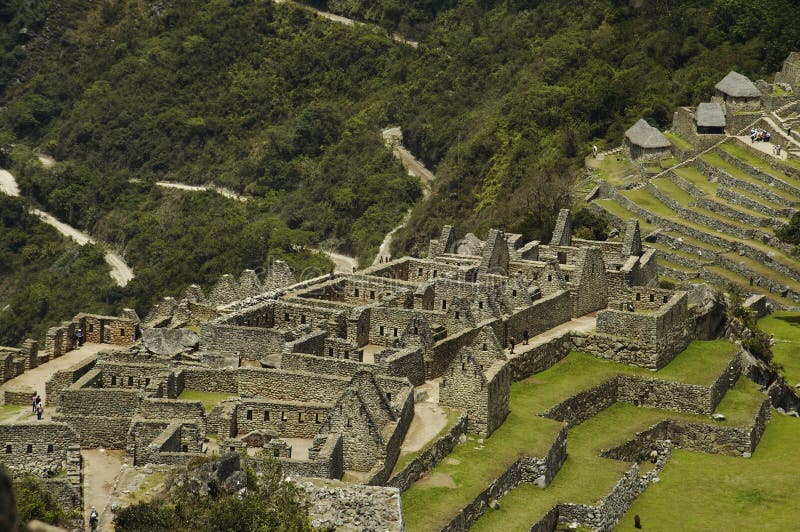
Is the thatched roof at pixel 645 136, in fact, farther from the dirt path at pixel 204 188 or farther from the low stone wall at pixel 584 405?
the dirt path at pixel 204 188

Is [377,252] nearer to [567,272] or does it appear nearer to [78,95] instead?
[567,272]

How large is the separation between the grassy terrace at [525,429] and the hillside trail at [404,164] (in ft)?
173

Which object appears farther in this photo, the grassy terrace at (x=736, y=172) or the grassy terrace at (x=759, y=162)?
the grassy terrace at (x=759, y=162)

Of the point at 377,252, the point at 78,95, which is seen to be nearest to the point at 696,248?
the point at 377,252

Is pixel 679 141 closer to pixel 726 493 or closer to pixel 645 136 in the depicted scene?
pixel 645 136

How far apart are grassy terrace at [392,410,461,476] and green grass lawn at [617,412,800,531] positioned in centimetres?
496

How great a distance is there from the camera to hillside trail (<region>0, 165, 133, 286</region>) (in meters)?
114

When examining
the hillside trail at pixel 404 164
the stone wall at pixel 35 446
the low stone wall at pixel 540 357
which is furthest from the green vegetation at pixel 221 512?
the hillside trail at pixel 404 164

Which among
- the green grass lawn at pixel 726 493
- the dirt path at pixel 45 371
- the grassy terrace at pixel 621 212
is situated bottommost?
the green grass lawn at pixel 726 493

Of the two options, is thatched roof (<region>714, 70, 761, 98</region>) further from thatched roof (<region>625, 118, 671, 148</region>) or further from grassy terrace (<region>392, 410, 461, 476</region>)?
grassy terrace (<region>392, 410, 461, 476</region>)

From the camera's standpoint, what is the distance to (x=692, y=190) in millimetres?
79938

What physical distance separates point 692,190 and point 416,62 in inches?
2660

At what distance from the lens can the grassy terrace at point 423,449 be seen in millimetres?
38953

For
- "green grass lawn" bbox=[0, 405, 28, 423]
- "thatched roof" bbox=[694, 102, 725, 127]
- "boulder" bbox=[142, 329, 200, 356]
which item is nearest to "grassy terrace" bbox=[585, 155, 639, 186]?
"thatched roof" bbox=[694, 102, 725, 127]
